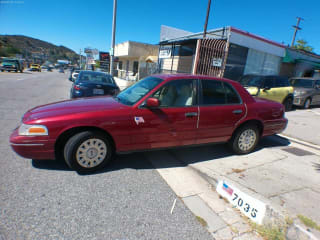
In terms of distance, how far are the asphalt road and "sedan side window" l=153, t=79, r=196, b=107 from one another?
1250 mm

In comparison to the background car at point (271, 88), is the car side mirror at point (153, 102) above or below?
below

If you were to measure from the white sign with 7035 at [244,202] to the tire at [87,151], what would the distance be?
184cm

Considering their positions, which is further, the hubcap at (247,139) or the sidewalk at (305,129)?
the sidewalk at (305,129)

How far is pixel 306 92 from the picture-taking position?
371 inches

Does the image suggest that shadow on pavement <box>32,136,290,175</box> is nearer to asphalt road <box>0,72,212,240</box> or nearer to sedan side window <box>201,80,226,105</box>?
asphalt road <box>0,72,212,240</box>

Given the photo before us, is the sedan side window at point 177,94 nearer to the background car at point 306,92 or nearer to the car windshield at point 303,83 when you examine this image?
the background car at point 306,92

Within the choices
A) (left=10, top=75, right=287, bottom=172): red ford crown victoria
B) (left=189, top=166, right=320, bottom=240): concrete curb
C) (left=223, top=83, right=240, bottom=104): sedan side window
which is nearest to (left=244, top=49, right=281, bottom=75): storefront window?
(left=10, top=75, right=287, bottom=172): red ford crown victoria

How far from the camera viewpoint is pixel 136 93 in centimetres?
346

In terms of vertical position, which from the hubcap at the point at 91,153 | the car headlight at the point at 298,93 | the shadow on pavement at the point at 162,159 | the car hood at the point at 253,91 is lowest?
the shadow on pavement at the point at 162,159

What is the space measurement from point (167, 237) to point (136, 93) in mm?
2349

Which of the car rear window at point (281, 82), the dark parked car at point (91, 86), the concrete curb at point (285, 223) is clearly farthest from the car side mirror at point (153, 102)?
the car rear window at point (281, 82)

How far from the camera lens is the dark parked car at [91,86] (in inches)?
261

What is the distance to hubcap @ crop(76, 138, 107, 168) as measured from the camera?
9.39ft

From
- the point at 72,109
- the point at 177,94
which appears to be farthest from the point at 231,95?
the point at 72,109
